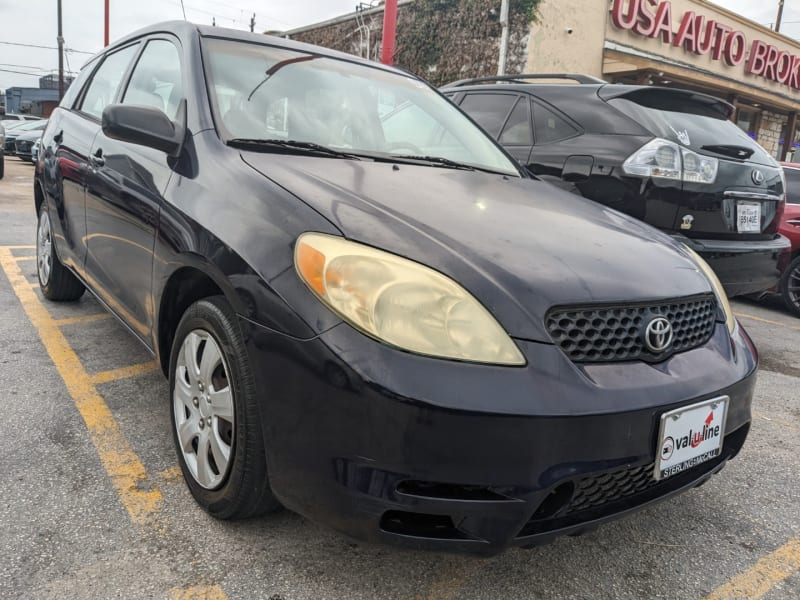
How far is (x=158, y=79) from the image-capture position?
263 cm

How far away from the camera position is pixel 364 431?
137 centimetres

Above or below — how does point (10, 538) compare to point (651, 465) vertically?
below

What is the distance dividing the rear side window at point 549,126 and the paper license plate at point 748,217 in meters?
1.11

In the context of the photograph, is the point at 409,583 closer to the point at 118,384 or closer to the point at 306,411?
the point at 306,411

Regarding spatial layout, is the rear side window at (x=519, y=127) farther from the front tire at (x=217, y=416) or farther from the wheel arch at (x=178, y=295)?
the front tire at (x=217, y=416)

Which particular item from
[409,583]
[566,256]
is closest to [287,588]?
[409,583]

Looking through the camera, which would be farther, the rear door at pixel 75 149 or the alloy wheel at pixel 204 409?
the rear door at pixel 75 149

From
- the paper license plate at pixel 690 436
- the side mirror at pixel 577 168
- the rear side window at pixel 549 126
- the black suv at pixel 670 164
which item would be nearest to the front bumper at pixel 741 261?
the black suv at pixel 670 164

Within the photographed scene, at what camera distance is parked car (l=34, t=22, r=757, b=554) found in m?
1.38

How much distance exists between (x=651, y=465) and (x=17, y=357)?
2994 mm

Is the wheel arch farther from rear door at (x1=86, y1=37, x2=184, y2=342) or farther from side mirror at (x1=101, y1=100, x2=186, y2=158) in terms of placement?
side mirror at (x1=101, y1=100, x2=186, y2=158)

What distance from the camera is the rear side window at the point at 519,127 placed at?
14.2 ft

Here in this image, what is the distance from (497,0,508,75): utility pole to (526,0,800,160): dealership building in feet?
1.75

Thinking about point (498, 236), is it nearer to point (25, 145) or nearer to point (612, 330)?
point (612, 330)
